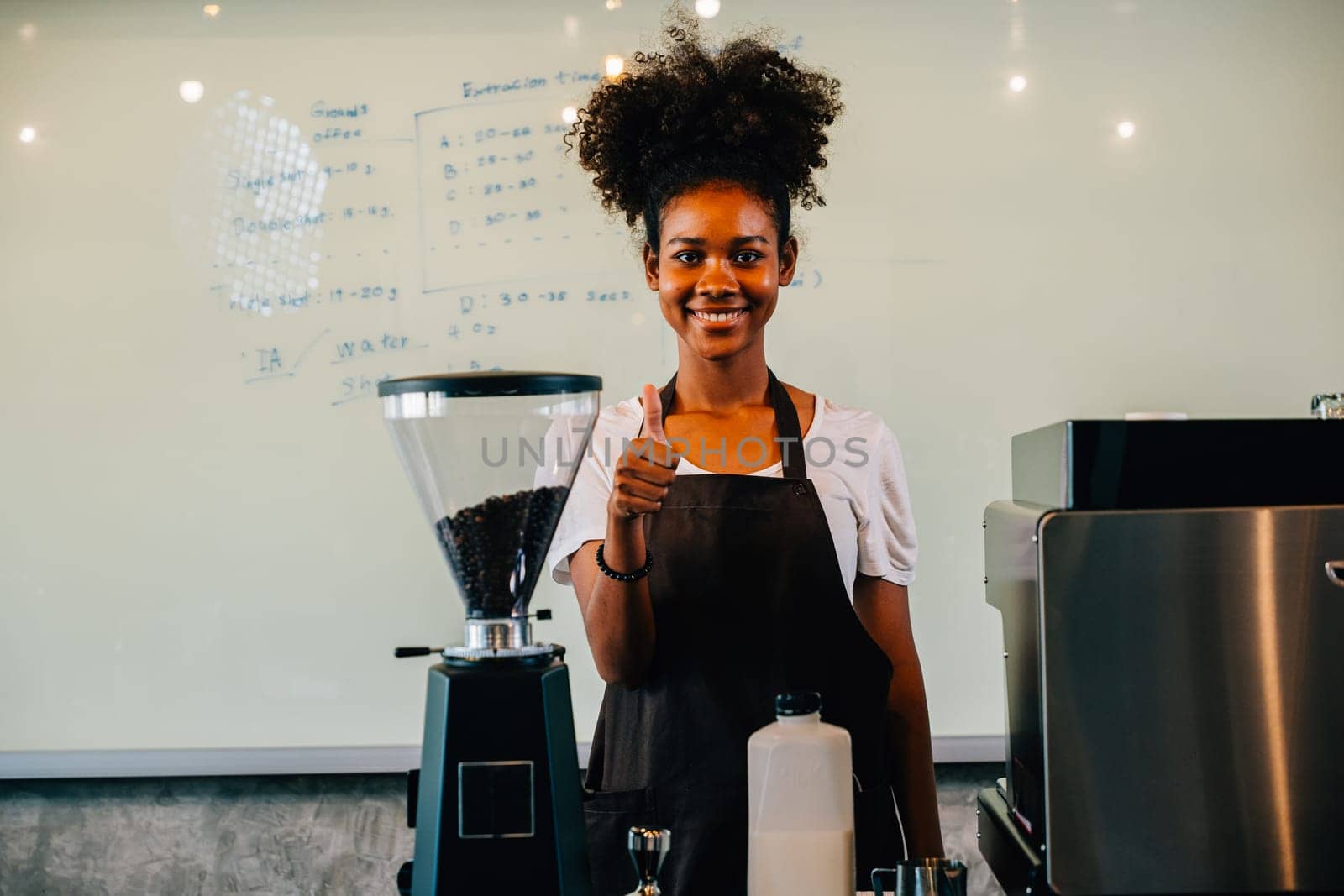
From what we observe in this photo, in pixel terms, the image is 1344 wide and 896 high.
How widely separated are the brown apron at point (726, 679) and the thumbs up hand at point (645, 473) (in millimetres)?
300

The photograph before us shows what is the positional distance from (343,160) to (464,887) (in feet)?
5.10

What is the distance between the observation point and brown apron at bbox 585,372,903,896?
56.0 inches

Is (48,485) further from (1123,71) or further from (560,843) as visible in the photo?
(1123,71)

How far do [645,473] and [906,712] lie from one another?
1.83 feet

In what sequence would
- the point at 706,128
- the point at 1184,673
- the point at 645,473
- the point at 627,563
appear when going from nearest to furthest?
the point at 1184,673
the point at 645,473
the point at 627,563
the point at 706,128

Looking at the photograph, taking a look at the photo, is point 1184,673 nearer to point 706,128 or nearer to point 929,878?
point 929,878

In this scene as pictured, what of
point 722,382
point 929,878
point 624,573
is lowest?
point 929,878

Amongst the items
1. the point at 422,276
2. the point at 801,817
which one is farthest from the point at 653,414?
the point at 422,276

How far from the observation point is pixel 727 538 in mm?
1505

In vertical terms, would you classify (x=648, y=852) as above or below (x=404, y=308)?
below

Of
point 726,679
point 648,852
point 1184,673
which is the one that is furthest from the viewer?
point 726,679

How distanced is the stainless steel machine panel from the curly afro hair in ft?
2.33

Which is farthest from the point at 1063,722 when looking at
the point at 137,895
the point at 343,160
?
the point at 137,895

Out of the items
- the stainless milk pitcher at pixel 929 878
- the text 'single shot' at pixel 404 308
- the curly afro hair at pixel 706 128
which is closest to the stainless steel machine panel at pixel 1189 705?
the stainless milk pitcher at pixel 929 878
